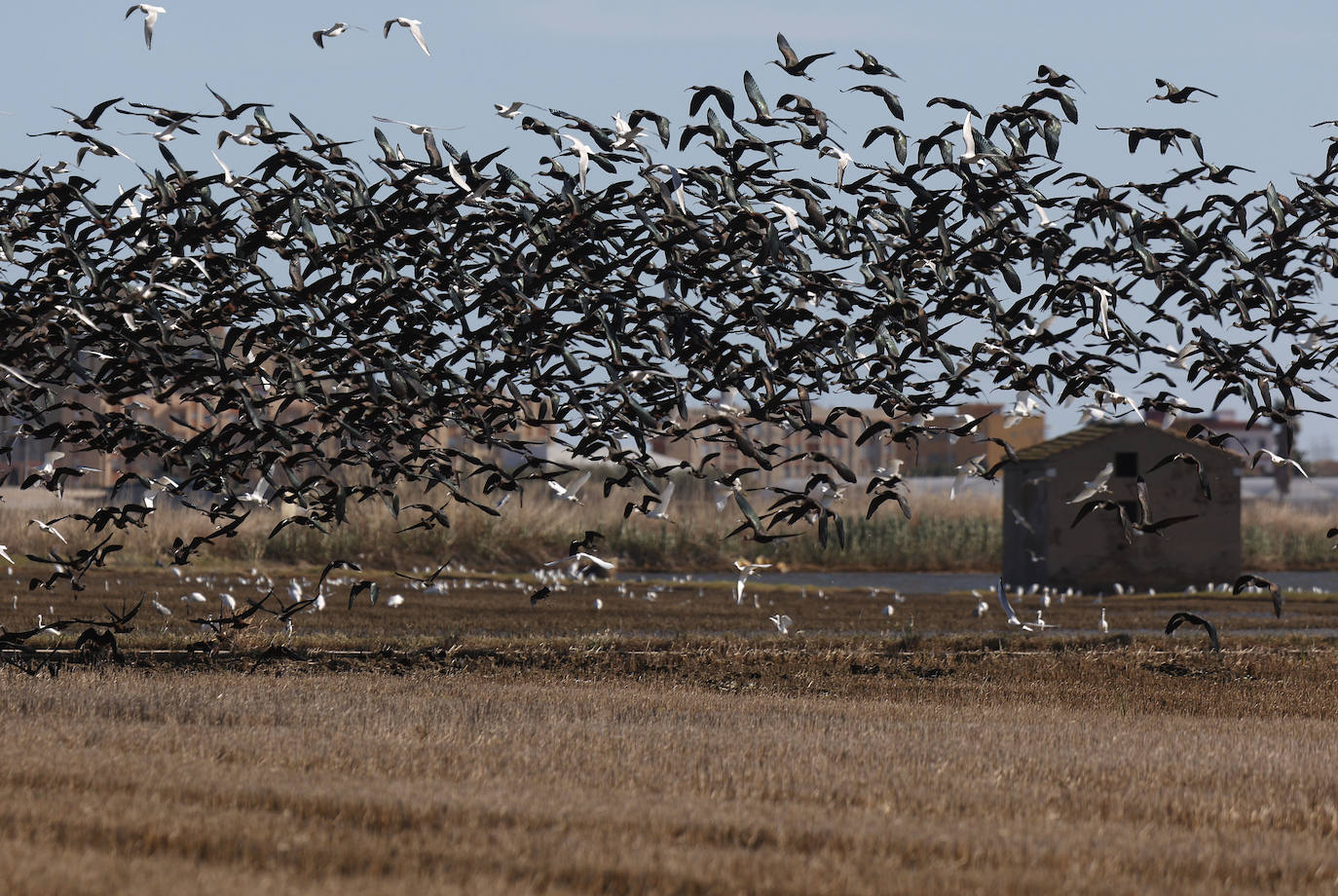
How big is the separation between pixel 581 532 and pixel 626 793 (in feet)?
88.8

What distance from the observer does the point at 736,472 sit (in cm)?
1085

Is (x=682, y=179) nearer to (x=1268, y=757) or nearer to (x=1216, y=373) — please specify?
(x=1216, y=373)

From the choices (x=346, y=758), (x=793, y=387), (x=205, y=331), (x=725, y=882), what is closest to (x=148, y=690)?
(x=205, y=331)

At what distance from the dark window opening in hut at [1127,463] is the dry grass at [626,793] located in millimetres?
15969

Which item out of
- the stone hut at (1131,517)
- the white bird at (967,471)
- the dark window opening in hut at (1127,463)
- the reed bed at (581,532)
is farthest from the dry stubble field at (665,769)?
the reed bed at (581,532)

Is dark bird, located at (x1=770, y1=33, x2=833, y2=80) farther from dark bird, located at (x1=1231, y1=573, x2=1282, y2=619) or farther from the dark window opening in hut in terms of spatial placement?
the dark window opening in hut

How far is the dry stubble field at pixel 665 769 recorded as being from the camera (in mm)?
5887

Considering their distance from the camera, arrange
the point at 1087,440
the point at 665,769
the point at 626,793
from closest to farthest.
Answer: the point at 626,793 → the point at 665,769 → the point at 1087,440

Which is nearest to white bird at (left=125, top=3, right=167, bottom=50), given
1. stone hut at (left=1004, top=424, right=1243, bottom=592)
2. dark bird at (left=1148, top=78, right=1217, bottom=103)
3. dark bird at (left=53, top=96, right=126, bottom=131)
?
dark bird at (left=53, top=96, right=126, bottom=131)

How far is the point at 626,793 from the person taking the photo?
7348 millimetres

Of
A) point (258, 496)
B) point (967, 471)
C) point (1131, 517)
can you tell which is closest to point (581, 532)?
point (1131, 517)

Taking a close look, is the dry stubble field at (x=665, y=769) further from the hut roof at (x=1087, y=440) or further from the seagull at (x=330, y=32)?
the hut roof at (x=1087, y=440)

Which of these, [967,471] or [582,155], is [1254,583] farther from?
[582,155]

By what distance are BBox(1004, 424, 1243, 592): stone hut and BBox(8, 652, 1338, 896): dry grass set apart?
15767mm
